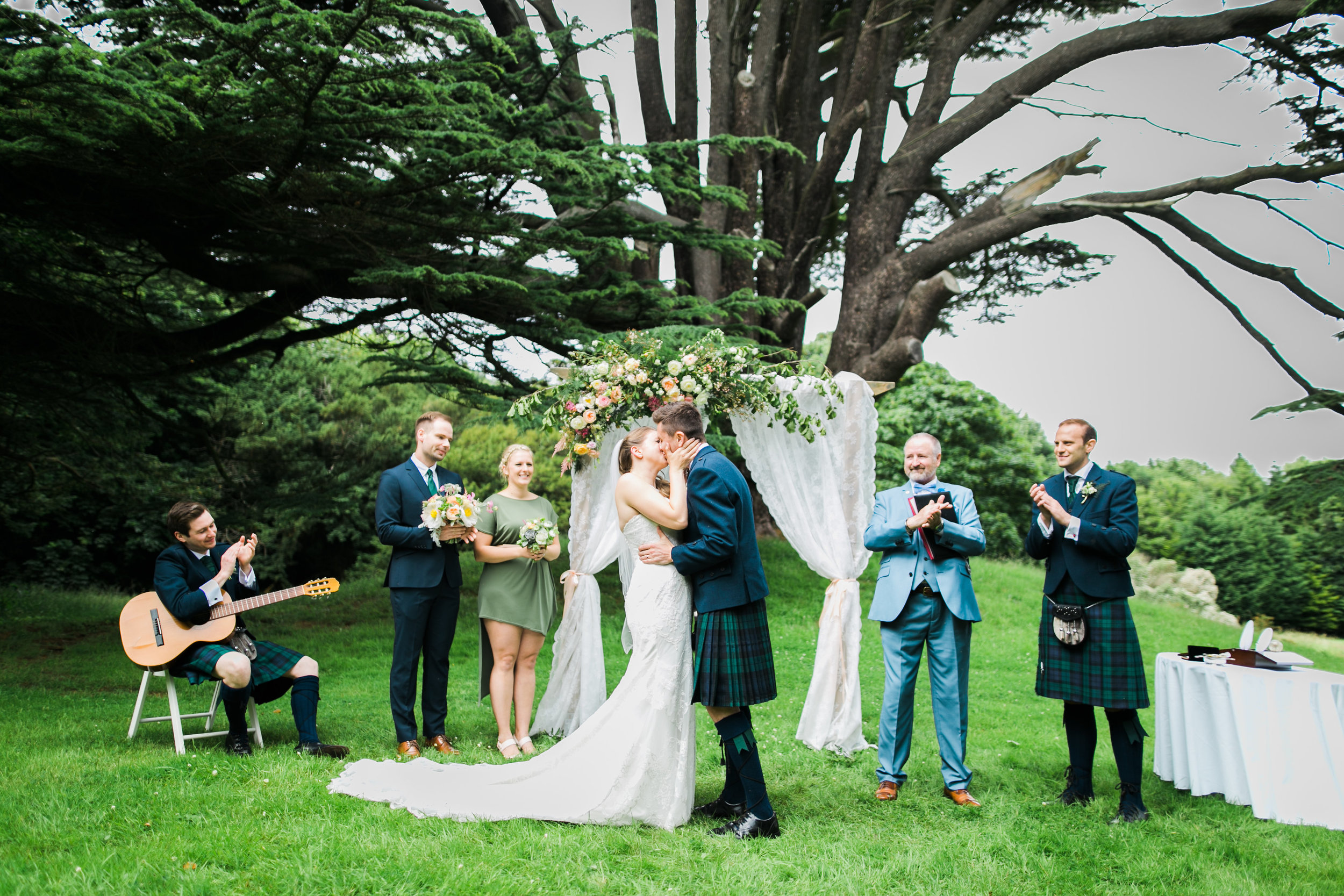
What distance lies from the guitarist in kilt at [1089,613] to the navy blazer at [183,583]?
14.8 ft

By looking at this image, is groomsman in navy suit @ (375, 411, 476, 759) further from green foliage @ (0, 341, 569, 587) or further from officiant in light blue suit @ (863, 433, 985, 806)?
green foliage @ (0, 341, 569, 587)

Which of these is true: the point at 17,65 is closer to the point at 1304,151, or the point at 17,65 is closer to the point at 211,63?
the point at 211,63

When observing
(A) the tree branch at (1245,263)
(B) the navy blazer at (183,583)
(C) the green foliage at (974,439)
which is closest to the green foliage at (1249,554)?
(C) the green foliage at (974,439)

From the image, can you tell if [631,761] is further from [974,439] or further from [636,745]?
[974,439]

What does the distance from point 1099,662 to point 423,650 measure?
12.5ft

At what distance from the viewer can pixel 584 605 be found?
627 cm

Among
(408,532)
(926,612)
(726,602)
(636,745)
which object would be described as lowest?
(636,745)

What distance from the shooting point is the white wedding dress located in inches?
159

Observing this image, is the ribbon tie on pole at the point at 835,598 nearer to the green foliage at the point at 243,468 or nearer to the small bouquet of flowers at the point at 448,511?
the small bouquet of flowers at the point at 448,511

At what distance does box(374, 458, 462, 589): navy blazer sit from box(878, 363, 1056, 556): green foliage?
1464 cm

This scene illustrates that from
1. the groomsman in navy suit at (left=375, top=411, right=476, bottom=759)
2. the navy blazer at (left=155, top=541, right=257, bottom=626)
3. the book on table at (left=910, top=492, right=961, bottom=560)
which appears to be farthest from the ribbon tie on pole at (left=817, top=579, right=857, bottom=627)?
the navy blazer at (left=155, top=541, right=257, bottom=626)

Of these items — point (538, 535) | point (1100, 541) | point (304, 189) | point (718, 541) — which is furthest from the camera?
point (304, 189)

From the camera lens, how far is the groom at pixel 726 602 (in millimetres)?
3977

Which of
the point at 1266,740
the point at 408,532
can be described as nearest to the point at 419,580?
the point at 408,532
